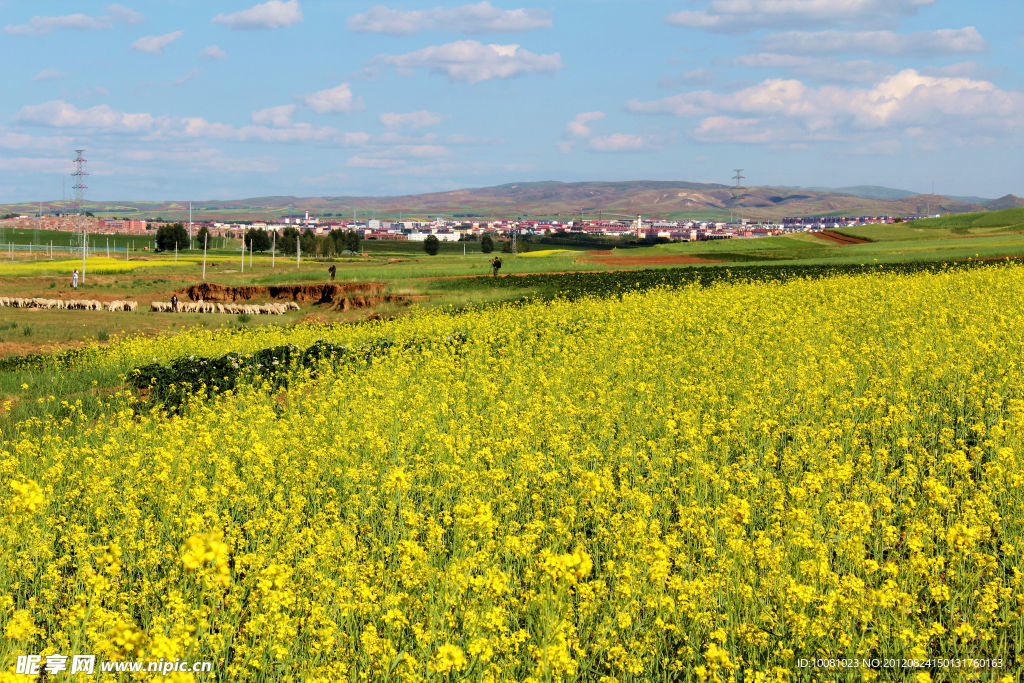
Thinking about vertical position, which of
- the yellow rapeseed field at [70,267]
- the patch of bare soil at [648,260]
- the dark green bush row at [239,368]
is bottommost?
the dark green bush row at [239,368]

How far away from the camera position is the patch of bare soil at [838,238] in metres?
88.0

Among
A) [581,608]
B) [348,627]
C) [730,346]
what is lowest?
[348,627]

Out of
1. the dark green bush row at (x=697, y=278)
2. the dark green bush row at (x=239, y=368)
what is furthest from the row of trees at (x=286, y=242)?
the dark green bush row at (x=239, y=368)

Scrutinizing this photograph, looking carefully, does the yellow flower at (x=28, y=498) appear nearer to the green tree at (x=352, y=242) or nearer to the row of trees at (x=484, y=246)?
the row of trees at (x=484, y=246)

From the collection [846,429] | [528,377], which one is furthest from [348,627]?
[528,377]

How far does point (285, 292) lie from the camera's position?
174 ft

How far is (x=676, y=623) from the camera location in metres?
5.52

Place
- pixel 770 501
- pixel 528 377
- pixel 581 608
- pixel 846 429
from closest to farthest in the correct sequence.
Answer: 1. pixel 581 608
2. pixel 770 501
3. pixel 846 429
4. pixel 528 377

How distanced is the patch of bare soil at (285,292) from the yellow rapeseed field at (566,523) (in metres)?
34.4

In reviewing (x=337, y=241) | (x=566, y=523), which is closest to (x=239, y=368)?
(x=566, y=523)

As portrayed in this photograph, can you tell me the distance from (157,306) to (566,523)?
45.4 metres

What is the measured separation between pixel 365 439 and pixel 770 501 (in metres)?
5.15

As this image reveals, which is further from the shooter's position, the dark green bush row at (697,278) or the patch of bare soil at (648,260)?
the patch of bare soil at (648,260)

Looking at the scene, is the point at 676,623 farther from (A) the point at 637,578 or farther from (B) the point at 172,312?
(B) the point at 172,312
